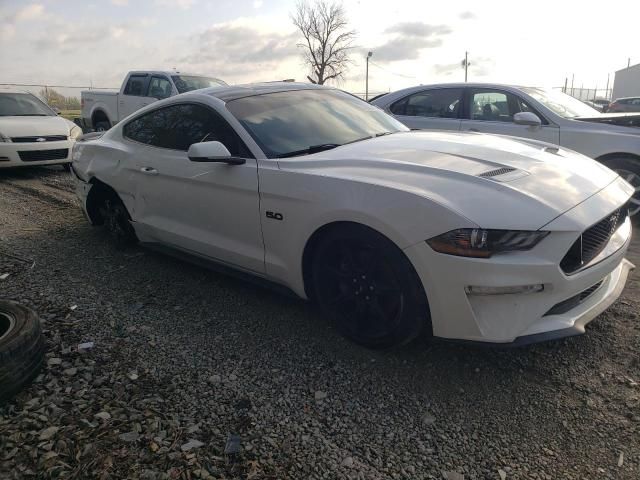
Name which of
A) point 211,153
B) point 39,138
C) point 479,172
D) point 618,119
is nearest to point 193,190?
point 211,153

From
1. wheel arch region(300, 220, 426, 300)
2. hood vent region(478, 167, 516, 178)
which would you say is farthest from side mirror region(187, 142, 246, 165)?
hood vent region(478, 167, 516, 178)

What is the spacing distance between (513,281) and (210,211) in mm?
2168

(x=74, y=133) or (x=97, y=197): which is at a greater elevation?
(x=74, y=133)

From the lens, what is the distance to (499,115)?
6.59 m

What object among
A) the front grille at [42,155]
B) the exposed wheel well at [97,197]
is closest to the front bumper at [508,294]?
the exposed wheel well at [97,197]

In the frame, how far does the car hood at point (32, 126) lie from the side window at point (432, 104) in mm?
6229

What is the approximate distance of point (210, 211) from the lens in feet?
11.9

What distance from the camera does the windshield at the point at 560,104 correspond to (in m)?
6.35

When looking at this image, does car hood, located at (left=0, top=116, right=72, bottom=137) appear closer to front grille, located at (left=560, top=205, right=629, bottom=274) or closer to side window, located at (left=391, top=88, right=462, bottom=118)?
side window, located at (left=391, top=88, right=462, bottom=118)

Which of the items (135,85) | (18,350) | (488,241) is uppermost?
(135,85)

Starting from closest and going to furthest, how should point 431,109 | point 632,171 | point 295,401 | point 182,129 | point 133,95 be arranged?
point 295,401
point 182,129
point 632,171
point 431,109
point 133,95

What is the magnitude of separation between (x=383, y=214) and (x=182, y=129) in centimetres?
215

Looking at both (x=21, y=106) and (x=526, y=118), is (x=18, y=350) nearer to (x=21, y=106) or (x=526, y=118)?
(x=526, y=118)

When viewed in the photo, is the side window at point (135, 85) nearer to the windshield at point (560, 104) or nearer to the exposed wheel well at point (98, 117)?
the exposed wheel well at point (98, 117)
